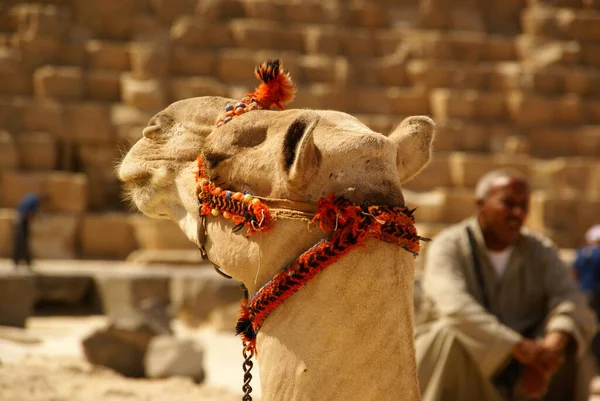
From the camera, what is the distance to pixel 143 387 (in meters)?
5.58

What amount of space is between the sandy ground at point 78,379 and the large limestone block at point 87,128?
26.2ft

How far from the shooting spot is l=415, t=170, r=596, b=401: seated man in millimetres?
4641

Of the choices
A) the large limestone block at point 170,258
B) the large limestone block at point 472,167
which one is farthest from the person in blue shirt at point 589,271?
the large limestone block at point 472,167

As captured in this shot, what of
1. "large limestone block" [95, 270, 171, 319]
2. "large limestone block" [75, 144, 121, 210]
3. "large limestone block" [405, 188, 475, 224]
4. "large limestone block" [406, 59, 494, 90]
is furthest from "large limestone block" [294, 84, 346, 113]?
"large limestone block" [95, 270, 171, 319]

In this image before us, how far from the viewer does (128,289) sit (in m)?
11.5

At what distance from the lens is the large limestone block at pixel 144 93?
1759 cm

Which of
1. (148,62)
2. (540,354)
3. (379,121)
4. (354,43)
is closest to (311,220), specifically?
(540,354)

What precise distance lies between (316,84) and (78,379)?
1473 cm

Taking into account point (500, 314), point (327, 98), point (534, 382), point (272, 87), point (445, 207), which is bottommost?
point (445, 207)

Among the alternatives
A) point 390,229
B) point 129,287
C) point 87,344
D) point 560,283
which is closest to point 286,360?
point 390,229

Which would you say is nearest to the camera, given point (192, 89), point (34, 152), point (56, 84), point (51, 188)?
point (51, 188)

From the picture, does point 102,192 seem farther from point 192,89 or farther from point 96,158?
point 192,89

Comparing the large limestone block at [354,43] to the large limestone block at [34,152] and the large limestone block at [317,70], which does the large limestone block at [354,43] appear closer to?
the large limestone block at [317,70]

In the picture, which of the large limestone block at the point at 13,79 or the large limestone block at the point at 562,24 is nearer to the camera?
the large limestone block at the point at 13,79
